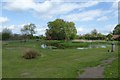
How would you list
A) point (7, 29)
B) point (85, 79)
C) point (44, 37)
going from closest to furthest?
point (85, 79)
point (7, 29)
point (44, 37)

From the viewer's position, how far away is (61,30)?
297ft

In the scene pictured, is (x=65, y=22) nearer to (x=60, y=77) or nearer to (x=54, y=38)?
(x=54, y=38)

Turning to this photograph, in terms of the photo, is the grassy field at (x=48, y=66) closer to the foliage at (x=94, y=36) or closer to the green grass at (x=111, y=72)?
the green grass at (x=111, y=72)

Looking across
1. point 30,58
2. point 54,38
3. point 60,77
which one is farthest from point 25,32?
point 60,77

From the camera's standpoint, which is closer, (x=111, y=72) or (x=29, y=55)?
(x=111, y=72)

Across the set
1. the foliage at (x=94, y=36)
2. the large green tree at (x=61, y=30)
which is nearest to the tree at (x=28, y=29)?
the large green tree at (x=61, y=30)

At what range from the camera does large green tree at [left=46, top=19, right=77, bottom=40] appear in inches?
3551

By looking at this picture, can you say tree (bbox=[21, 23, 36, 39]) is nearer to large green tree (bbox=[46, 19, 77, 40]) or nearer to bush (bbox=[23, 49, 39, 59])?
large green tree (bbox=[46, 19, 77, 40])

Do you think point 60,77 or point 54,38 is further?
point 54,38

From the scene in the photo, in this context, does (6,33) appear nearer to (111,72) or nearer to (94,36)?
(94,36)

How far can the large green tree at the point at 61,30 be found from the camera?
9019 cm

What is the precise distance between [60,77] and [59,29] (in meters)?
81.4

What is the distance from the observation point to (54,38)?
95.9 meters

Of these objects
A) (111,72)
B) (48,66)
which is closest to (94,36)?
A: (48,66)
